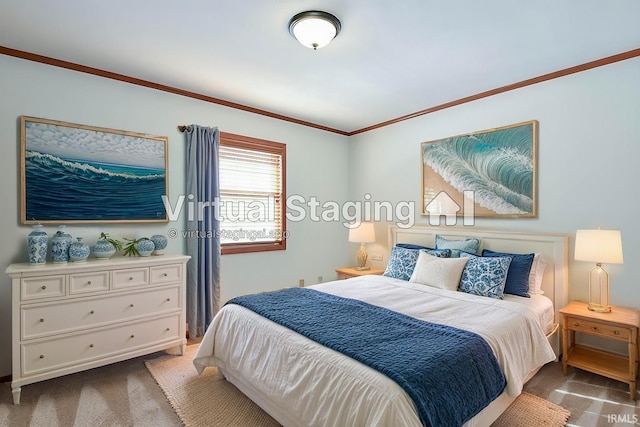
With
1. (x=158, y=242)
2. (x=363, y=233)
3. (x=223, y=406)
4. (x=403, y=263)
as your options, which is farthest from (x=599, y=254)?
(x=158, y=242)

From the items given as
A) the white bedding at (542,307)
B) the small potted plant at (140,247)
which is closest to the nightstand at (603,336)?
the white bedding at (542,307)

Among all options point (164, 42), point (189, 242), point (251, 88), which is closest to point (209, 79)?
point (251, 88)

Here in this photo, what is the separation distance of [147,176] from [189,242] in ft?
2.52

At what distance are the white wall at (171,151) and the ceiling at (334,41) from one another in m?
0.21

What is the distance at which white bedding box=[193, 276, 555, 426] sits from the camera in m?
1.48

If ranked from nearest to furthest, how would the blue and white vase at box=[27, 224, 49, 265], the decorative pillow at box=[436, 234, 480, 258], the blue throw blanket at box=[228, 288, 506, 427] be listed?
the blue throw blanket at box=[228, 288, 506, 427] < the blue and white vase at box=[27, 224, 49, 265] < the decorative pillow at box=[436, 234, 480, 258]

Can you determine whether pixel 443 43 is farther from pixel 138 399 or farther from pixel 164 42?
pixel 138 399

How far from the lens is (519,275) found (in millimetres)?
2895

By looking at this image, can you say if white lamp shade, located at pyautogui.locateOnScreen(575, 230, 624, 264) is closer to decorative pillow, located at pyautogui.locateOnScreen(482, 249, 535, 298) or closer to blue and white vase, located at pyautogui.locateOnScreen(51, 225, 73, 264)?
decorative pillow, located at pyautogui.locateOnScreen(482, 249, 535, 298)

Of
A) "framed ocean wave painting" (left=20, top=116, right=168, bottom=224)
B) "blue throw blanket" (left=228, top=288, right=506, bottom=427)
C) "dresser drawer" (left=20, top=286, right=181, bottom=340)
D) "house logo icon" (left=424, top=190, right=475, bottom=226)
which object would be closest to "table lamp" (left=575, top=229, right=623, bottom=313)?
"house logo icon" (left=424, top=190, right=475, bottom=226)

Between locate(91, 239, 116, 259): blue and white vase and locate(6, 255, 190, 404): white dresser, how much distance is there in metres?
0.08

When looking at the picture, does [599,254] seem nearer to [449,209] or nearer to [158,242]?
[449,209]

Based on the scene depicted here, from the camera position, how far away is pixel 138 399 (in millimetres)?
2326

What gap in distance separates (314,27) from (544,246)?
9.05ft
